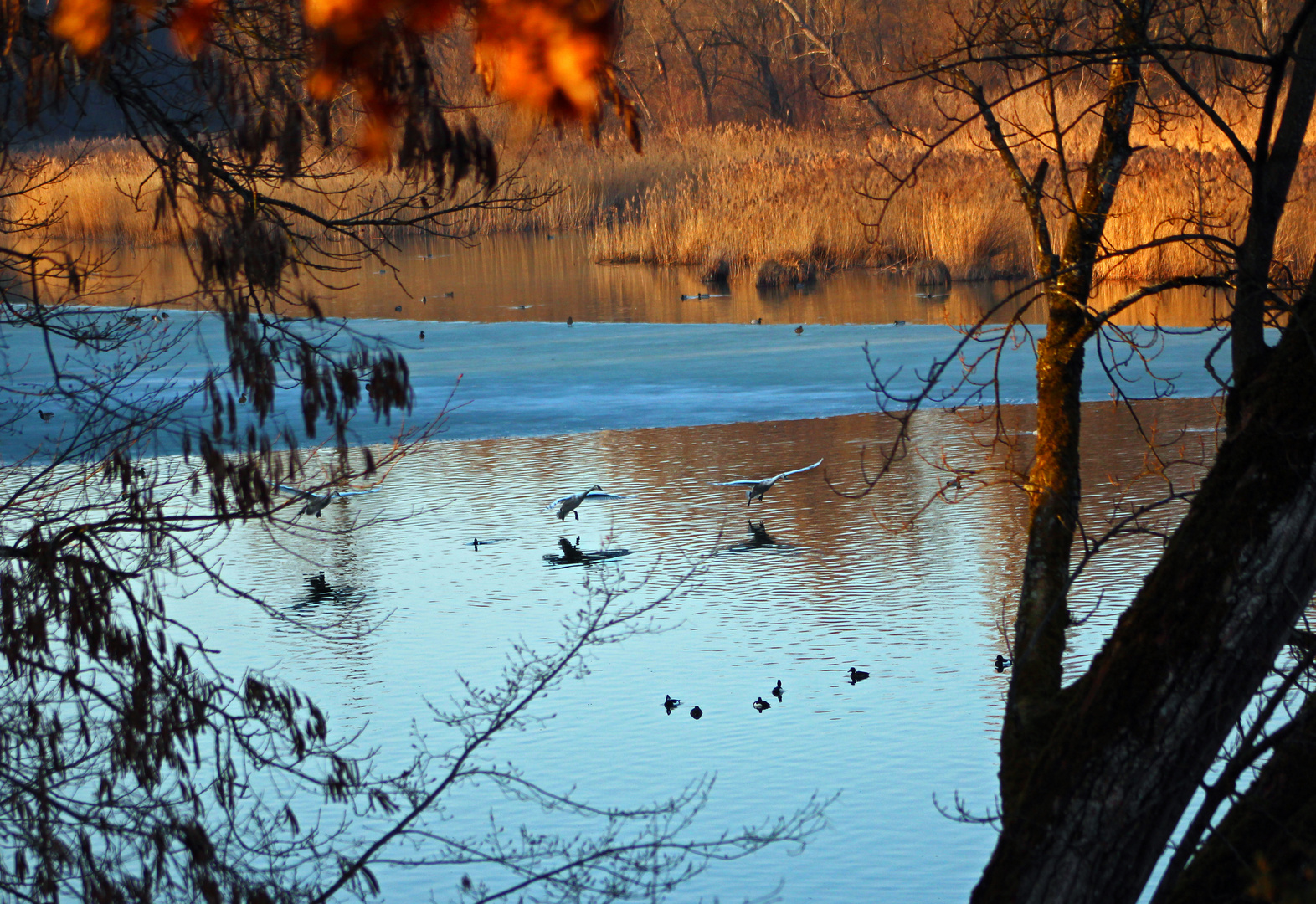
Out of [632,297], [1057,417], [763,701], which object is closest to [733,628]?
[763,701]

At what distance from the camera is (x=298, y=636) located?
5562 millimetres

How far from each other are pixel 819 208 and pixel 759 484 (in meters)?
10.0

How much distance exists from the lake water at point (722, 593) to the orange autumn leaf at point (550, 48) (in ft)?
7.44

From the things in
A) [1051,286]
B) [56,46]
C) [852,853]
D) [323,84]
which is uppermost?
[56,46]

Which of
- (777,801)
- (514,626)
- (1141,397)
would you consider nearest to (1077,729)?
(777,801)

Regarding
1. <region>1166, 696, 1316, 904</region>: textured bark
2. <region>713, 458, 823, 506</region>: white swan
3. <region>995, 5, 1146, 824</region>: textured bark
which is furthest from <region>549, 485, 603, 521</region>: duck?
<region>1166, 696, 1316, 904</region>: textured bark

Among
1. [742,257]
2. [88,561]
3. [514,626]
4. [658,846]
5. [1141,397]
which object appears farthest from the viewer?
[742,257]

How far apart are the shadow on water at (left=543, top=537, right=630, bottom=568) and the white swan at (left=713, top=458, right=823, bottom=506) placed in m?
0.95

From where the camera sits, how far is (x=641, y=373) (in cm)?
1020

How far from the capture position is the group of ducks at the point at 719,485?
658 centimetres

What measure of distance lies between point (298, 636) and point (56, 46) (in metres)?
3.26

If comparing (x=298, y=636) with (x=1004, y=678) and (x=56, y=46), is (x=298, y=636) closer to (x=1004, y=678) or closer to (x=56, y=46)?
(x=1004, y=678)

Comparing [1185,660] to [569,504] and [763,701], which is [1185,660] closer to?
[763,701]

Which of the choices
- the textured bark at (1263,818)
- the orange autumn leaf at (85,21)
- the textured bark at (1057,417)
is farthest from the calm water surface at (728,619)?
the orange autumn leaf at (85,21)
